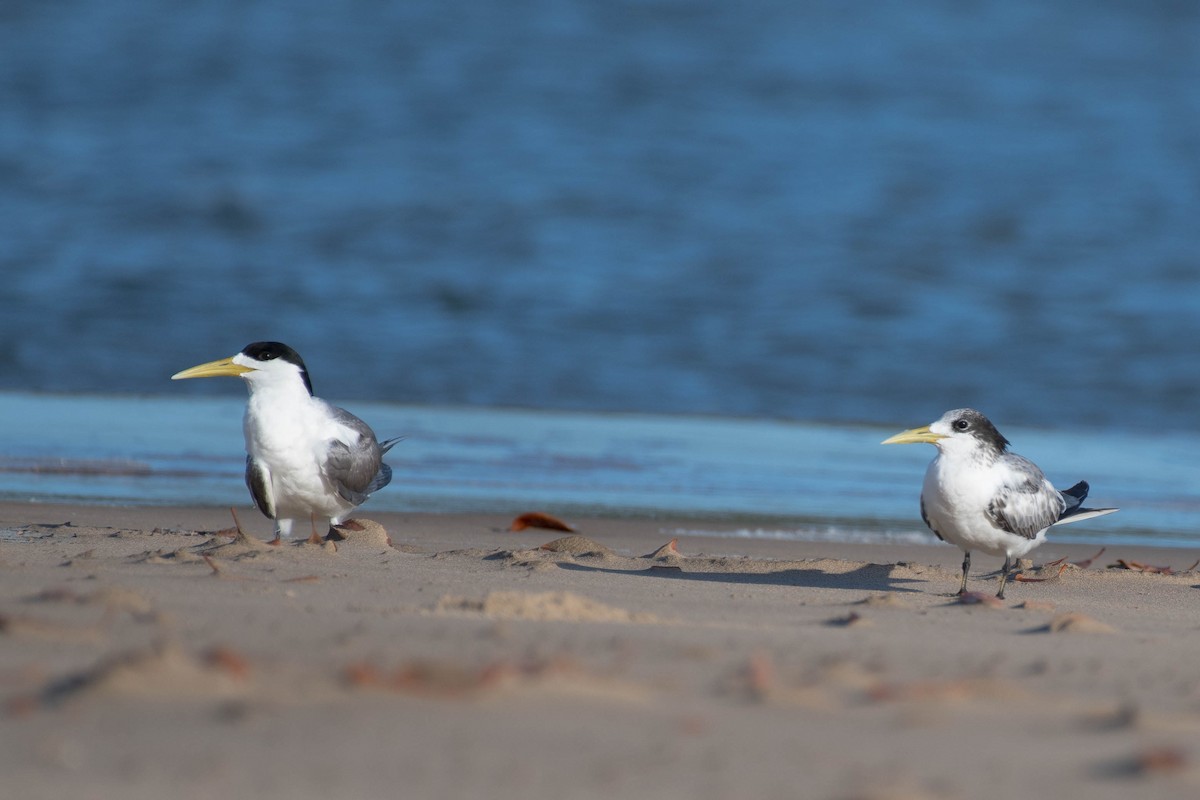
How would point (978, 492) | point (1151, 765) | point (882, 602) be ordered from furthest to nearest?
point (978, 492) → point (882, 602) → point (1151, 765)

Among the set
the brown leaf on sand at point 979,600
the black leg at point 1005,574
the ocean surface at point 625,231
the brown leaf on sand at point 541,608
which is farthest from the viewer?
the ocean surface at point 625,231

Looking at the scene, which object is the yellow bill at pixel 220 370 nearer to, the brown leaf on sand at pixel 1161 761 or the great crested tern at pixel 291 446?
the great crested tern at pixel 291 446

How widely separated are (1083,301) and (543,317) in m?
5.74

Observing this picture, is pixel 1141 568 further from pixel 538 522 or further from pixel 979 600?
pixel 538 522

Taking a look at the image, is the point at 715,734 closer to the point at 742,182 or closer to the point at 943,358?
the point at 943,358

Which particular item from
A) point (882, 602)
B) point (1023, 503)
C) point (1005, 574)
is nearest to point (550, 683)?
point (882, 602)

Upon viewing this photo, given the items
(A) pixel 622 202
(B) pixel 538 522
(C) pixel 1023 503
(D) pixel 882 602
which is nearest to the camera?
(D) pixel 882 602

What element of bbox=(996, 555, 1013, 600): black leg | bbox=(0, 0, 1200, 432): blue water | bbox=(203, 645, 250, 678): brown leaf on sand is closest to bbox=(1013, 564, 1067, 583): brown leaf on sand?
bbox=(996, 555, 1013, 600): black leg

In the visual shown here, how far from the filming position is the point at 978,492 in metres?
5.00

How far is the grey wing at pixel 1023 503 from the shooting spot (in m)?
5.03

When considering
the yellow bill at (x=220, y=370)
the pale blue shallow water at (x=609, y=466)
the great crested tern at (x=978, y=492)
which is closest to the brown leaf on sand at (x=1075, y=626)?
the great crested tern at (x=978, y=492)

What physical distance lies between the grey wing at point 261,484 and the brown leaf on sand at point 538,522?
3.90 ft

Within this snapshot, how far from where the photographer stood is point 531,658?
10.2 feet

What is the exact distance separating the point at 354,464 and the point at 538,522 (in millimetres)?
1013
